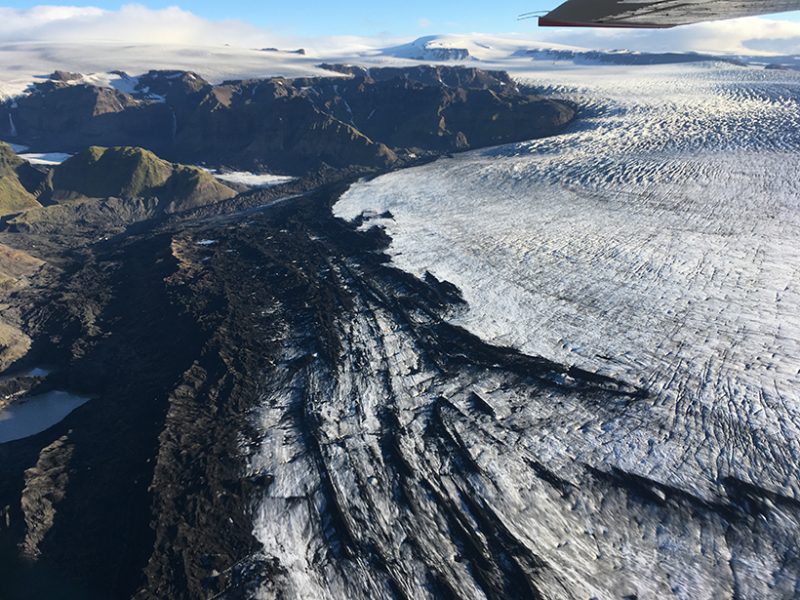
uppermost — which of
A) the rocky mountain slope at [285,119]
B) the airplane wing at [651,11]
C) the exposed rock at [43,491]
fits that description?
the airplane wing at [651,11]

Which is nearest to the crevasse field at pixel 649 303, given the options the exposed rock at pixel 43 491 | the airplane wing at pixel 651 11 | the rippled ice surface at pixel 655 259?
the rippled ice surface at pixel 655 259

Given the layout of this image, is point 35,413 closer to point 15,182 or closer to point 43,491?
point 43,491

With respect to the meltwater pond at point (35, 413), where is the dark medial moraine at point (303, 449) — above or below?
above

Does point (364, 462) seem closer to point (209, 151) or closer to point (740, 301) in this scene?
point (740, 301)

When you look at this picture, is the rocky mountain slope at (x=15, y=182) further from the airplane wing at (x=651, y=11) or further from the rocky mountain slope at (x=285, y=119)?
the airplane wing at (x=651, y=11)

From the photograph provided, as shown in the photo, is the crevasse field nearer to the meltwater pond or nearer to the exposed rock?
the exposed rock

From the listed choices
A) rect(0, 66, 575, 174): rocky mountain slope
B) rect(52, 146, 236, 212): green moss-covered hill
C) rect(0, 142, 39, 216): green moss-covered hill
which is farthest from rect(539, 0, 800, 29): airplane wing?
rect(0, 142, 39, 216): green moss-covered hill
